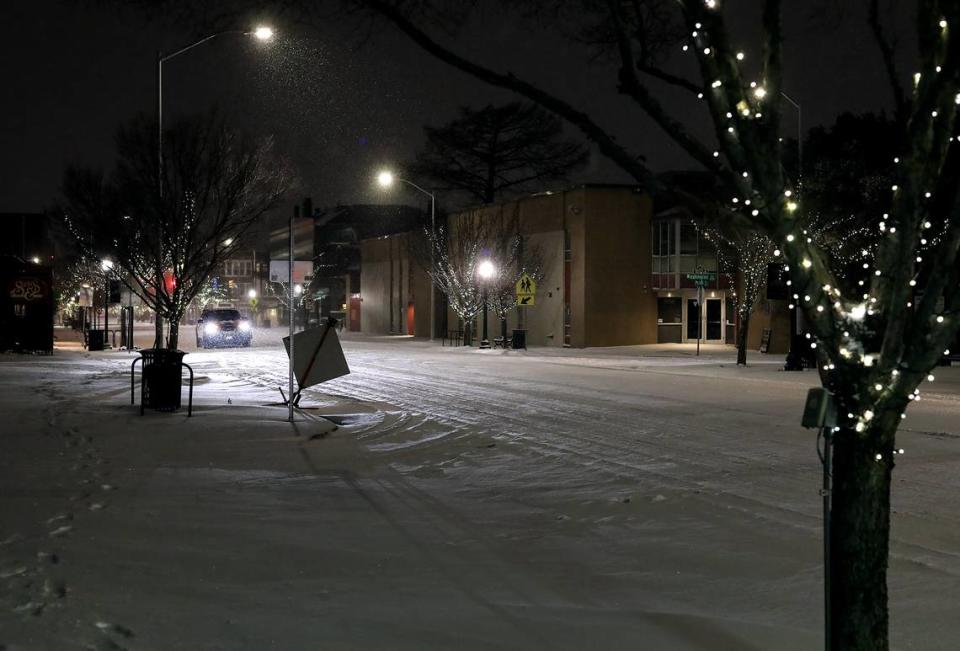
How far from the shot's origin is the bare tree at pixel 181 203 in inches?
976

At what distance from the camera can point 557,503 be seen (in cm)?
1009

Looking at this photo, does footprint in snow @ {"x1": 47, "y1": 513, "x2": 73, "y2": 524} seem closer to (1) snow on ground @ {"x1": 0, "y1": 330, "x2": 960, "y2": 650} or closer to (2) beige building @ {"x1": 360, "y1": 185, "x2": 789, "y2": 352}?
(1) snow on ground @ {"x1": 0, "y1": 330, "x2": 960, "y2": 650}

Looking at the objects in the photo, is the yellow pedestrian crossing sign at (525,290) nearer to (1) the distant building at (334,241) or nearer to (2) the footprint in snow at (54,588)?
(2) the footprint in snow at (54,588)

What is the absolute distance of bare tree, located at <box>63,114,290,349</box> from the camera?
24.8 metres

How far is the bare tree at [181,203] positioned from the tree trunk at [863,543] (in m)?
21.4

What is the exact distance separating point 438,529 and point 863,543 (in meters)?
4.50

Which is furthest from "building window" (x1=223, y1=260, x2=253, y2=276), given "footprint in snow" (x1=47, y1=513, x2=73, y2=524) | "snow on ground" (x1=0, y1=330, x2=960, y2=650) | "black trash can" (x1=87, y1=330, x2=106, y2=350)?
"footprint in snow" (x1=47, y1=513, x2=73, y2=524)

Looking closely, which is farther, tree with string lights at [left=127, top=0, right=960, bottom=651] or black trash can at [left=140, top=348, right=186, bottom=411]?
black trash can at [left=140, top=348, right=186, bottom=411]

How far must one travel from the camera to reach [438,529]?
29.0ft

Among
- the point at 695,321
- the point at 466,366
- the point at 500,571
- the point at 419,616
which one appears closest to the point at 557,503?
the point at 500,571

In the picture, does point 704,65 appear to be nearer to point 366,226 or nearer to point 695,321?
point 695,321

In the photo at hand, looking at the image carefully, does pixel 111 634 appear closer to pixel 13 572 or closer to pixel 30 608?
pixel 30 608

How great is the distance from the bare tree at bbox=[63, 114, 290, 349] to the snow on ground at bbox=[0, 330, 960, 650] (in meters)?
7.25

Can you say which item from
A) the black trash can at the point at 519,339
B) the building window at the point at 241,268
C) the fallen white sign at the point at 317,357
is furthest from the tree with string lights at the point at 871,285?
the building window at the point at 241,268
